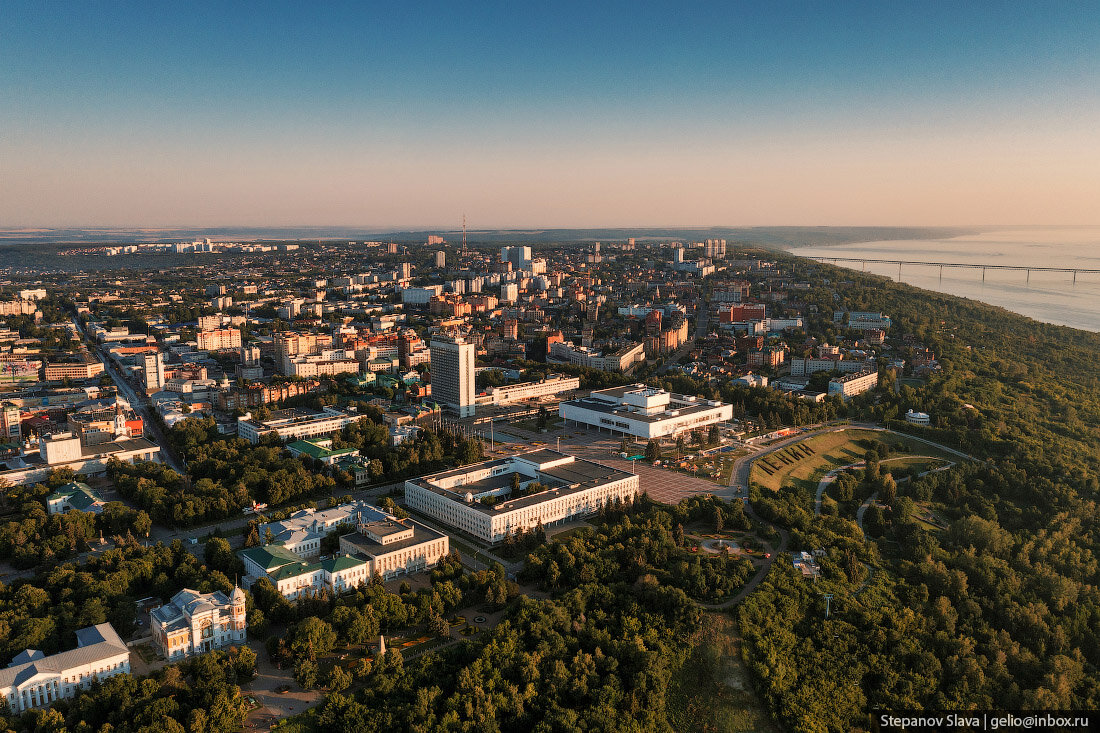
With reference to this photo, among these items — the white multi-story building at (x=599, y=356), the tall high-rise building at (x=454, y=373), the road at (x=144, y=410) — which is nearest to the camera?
the road at (x=144, y=410)

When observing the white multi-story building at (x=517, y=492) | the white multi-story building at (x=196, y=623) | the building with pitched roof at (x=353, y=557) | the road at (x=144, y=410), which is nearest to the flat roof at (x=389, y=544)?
the building with pitched roof at (x=353, y=557)

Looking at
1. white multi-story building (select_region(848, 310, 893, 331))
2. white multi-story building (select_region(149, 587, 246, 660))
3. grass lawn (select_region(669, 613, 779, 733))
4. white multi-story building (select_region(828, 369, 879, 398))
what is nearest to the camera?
grass lawn (select_region(669, 613, 779, 733))

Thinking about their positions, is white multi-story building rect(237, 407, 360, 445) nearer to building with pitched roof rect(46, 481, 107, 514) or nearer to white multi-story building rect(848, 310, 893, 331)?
building with pitched roof rect(46, 481, 107, 514)

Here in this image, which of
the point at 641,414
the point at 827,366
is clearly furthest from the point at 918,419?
the point at 641,414

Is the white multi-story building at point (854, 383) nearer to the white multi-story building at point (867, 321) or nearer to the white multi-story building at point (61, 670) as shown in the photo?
the white multi-story building at point (867, 321)

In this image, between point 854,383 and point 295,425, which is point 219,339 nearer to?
point 295,425

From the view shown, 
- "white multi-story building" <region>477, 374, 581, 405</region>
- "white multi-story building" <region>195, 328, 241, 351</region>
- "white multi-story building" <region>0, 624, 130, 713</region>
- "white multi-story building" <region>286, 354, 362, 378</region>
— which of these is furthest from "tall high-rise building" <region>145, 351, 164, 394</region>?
"white multi-story building" <region>0, 624, 130, 713</region>
